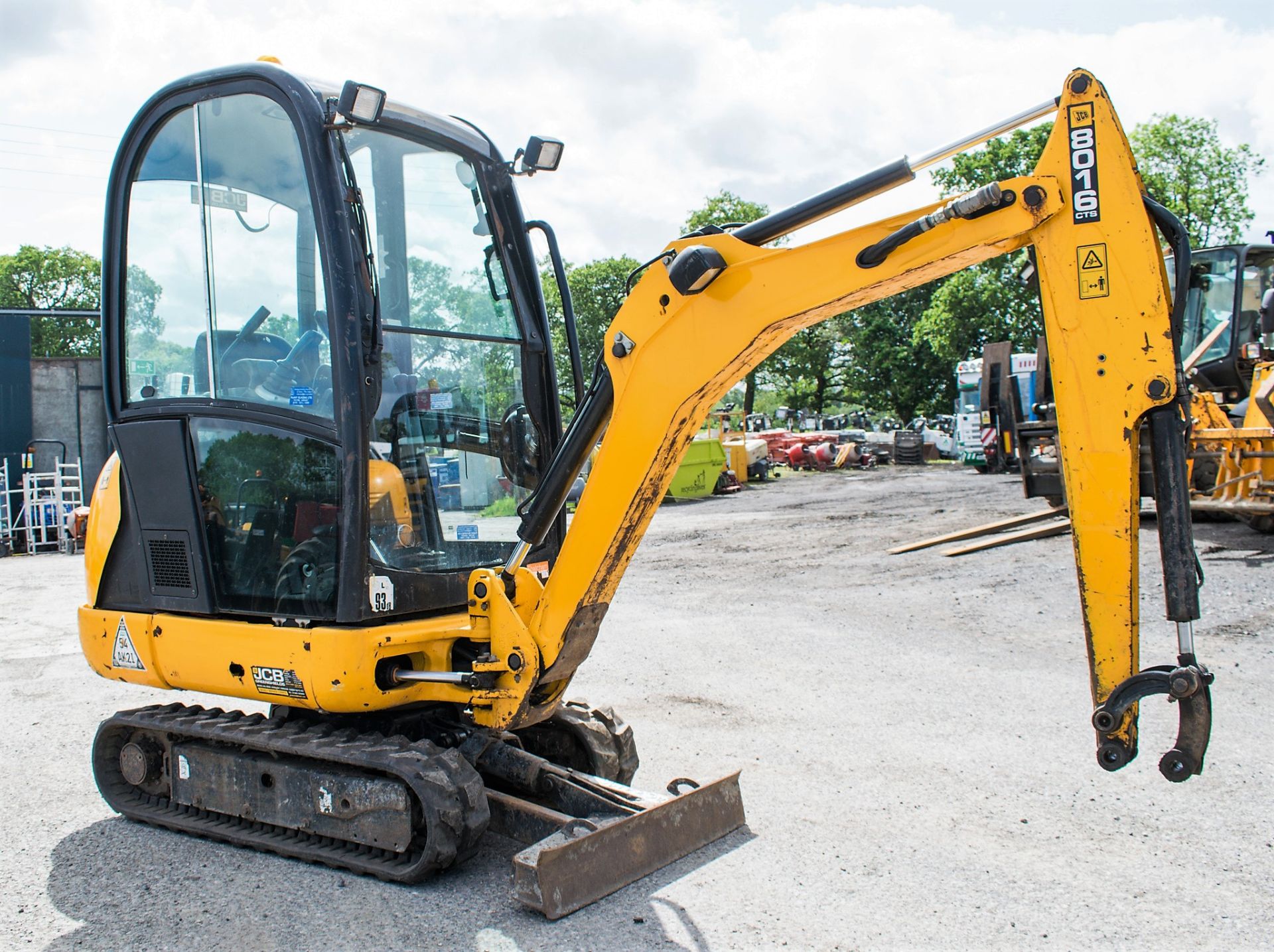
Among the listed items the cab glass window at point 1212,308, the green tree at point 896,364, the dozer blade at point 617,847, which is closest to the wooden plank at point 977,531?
the cab glass window at point 1212,308

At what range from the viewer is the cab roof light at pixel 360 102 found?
374 centimetres

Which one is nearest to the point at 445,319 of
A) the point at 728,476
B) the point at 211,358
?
the point at 211,358

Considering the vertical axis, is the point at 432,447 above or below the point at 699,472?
above

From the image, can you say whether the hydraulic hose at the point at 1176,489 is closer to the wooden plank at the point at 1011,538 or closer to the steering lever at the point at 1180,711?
the steering lever at the point at 1180,711

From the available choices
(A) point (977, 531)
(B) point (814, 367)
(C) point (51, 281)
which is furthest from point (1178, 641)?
(C) point (51, 281)

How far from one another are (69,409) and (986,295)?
30.7 meters

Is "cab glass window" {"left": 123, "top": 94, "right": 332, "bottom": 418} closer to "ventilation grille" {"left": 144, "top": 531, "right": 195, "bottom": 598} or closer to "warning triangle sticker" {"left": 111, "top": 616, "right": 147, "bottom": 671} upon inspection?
"ventilation grille" {"left": 144, "top": 531, "right": 195, "bottom": 598}

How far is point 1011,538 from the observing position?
1224 centimetres

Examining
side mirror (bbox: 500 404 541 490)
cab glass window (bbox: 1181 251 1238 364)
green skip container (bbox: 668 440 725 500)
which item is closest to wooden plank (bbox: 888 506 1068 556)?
cab glass window (bbox: 1181 251 1238 364)

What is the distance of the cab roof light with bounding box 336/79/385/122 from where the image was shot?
374 centimetres

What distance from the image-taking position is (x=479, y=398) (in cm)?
459

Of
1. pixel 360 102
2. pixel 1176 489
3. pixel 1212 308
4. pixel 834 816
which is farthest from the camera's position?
pixel 1212 308

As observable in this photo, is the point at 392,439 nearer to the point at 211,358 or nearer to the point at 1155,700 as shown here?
the point at 211,358

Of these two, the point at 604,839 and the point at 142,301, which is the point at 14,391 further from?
→ the point at 604,839
